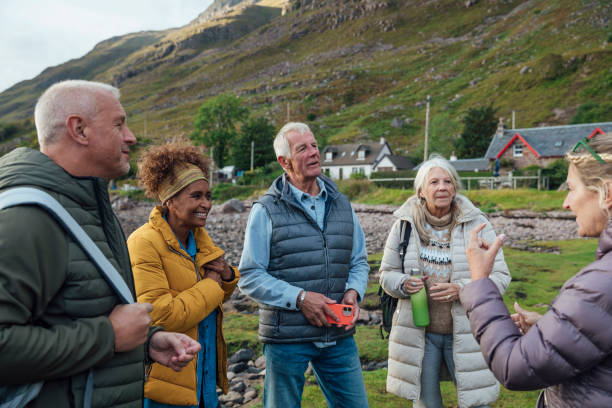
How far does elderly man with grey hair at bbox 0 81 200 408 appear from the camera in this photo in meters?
1.40

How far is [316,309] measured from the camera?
2.98m

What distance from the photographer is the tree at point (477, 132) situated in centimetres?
4881

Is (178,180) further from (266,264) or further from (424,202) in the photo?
(424,202)

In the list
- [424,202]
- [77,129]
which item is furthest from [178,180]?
[424,202]

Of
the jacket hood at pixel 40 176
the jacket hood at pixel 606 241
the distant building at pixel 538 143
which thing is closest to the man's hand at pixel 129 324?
the jacket hood at pixel 40 176

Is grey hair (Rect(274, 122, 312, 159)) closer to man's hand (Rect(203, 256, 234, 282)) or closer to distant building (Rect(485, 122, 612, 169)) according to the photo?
man's hand (Rect(203, 256, 234, 282))

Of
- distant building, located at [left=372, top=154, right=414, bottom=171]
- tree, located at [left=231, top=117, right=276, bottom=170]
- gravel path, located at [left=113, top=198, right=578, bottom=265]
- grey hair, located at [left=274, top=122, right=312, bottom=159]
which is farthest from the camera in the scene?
tree, located at [left=231, top=117, right=276, bottom=170]

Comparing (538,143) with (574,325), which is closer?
(574,325)

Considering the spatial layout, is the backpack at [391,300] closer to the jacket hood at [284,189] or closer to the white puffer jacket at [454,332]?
the white puffer jacket at [454,332]

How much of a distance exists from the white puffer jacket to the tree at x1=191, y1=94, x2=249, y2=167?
59.3m

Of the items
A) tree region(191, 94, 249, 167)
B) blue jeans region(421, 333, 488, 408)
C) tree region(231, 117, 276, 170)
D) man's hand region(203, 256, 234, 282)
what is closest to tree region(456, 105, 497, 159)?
tree region(231, 117, 276, 170)

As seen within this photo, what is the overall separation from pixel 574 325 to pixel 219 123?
211ft

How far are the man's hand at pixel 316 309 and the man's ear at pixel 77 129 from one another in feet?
6.27

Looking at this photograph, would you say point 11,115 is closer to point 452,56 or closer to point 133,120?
point 133,120
